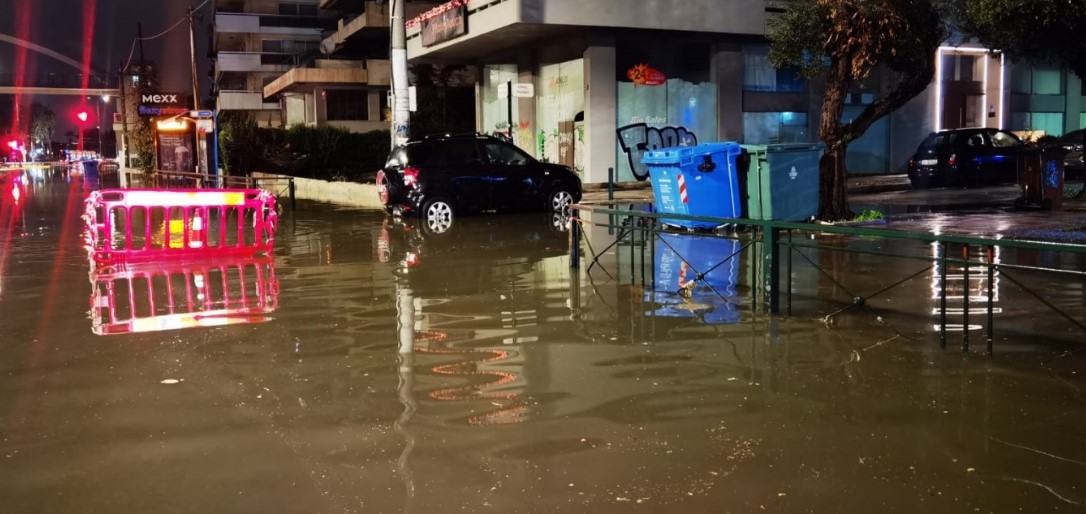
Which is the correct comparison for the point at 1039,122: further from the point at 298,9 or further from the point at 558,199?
the point at 298,9

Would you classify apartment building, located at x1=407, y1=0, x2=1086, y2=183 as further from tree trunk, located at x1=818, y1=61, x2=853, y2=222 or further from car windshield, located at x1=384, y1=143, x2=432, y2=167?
tree trunk, located at x1=818, y1=61, x2=853, y2=222

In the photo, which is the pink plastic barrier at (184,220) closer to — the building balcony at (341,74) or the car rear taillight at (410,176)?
the car rear taillight at (410,176)

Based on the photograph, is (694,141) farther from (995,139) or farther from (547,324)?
(547,324)

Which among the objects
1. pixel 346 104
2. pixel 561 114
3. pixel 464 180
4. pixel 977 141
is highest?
pixel 346 104

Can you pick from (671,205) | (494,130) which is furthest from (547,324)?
(494,130)

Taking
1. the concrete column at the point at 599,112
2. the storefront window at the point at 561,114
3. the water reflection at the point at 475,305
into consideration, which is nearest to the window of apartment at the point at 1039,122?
the concrete column at the point at 599,112

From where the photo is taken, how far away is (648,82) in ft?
94.0

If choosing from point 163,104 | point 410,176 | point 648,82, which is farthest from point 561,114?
point 163,104

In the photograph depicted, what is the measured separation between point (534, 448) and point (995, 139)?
892 inches

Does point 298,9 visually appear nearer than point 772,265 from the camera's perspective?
No

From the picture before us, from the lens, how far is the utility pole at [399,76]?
21172 millimetres

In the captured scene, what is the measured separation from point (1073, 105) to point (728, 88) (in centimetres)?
1721

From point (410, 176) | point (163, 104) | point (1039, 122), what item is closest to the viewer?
point (410, 176)

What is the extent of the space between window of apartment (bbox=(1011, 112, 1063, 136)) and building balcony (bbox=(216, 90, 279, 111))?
48.3 metres
